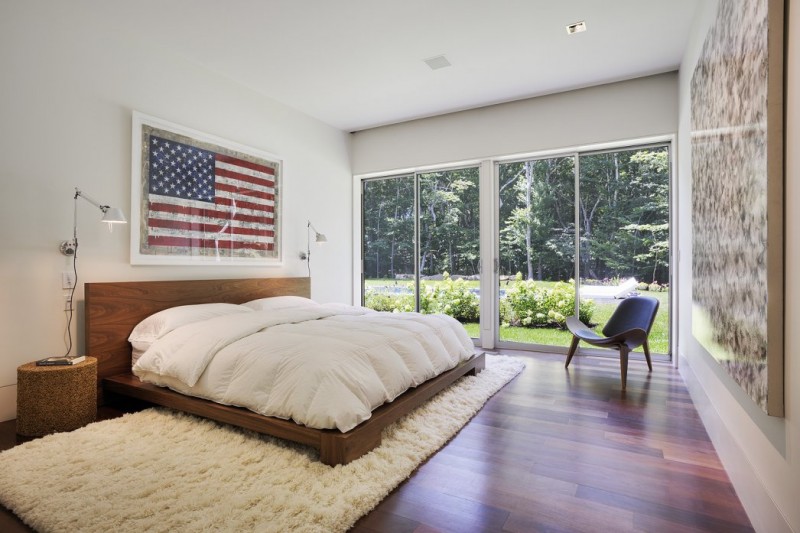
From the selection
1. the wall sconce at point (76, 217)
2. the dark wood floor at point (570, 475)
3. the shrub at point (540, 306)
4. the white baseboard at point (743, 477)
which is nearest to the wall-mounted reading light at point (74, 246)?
the wall sconce at point (76, 217)

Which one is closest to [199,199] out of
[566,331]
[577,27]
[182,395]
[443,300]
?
[182,395]

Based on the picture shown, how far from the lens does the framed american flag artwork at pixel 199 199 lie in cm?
350

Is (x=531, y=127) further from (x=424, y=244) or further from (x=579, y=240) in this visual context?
(x=424, y=244)

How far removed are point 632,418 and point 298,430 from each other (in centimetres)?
210

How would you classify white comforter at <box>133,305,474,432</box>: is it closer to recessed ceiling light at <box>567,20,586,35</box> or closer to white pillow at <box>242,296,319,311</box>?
white pillow at <box>242,296,319,311</box>

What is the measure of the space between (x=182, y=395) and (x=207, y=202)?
193cm

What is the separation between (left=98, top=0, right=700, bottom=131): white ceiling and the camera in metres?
3.11

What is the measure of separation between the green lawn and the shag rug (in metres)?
2.64

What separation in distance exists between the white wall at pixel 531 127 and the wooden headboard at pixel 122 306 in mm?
2947

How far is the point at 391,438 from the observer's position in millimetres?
2436

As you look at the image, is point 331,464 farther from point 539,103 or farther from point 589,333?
point 539,103

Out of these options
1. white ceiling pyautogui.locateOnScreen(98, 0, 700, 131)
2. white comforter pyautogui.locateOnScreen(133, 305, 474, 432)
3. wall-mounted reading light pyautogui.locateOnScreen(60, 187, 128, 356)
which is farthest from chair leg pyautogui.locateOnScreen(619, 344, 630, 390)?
wall-mounted reading light pyautogui.locateOnScreen(60, 187, 128, 356)

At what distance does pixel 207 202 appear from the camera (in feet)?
13.1

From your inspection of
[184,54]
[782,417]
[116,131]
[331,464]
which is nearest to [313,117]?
[184,54]
